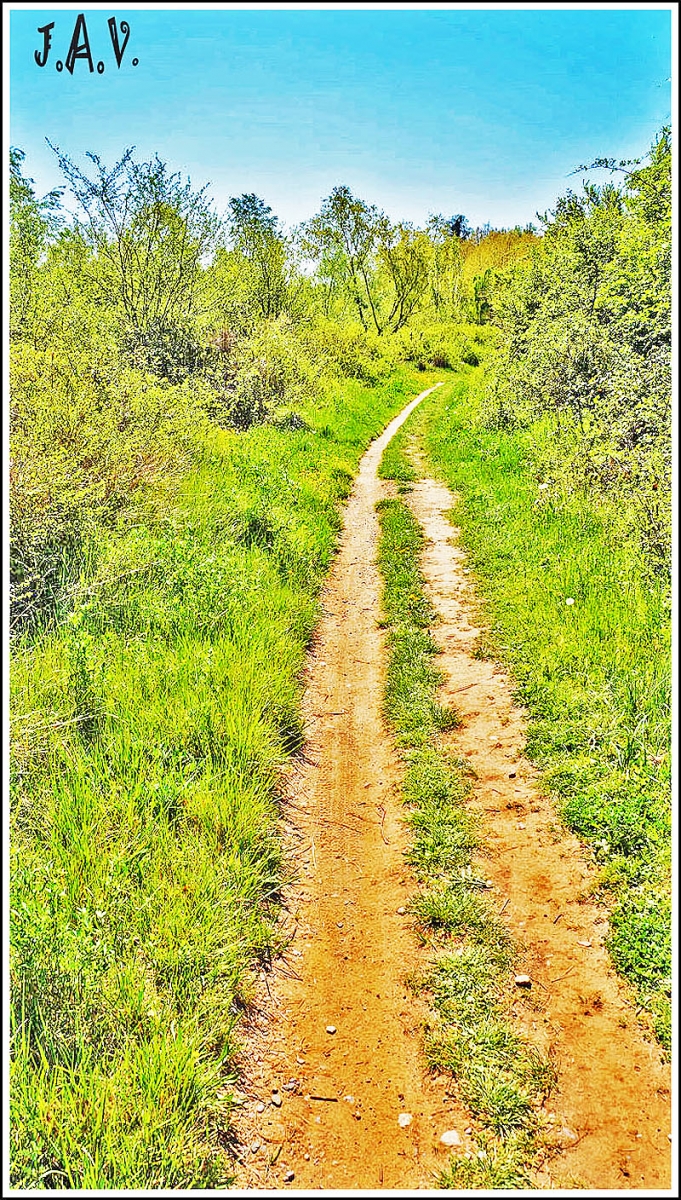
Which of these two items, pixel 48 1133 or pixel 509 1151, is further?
pixel 509 1151

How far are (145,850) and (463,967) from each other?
5.75ft

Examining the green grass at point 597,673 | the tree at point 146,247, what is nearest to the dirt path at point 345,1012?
the green grass at point 597,673

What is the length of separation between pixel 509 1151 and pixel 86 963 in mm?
1847

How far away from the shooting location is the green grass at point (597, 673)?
3.53m

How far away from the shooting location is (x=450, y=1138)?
2.60 m

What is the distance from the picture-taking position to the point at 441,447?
15.9m

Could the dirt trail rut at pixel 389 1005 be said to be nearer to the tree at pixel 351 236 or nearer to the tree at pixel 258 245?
the tree at pixel 258 245

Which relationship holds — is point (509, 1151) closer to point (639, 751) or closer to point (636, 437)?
point (639, 751)

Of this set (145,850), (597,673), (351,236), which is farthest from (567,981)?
(351,236)

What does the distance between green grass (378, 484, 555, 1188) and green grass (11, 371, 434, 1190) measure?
88 cm

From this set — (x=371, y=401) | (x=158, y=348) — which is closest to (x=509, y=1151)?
(x=158, y=348)

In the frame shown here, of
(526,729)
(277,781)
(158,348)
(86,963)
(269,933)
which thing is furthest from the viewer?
(158,348)

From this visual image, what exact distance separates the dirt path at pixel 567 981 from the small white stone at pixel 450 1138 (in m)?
0.37

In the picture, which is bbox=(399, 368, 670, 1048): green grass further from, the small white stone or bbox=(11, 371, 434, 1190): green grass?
bbox=(11, 371, 434, 1190): green grass
